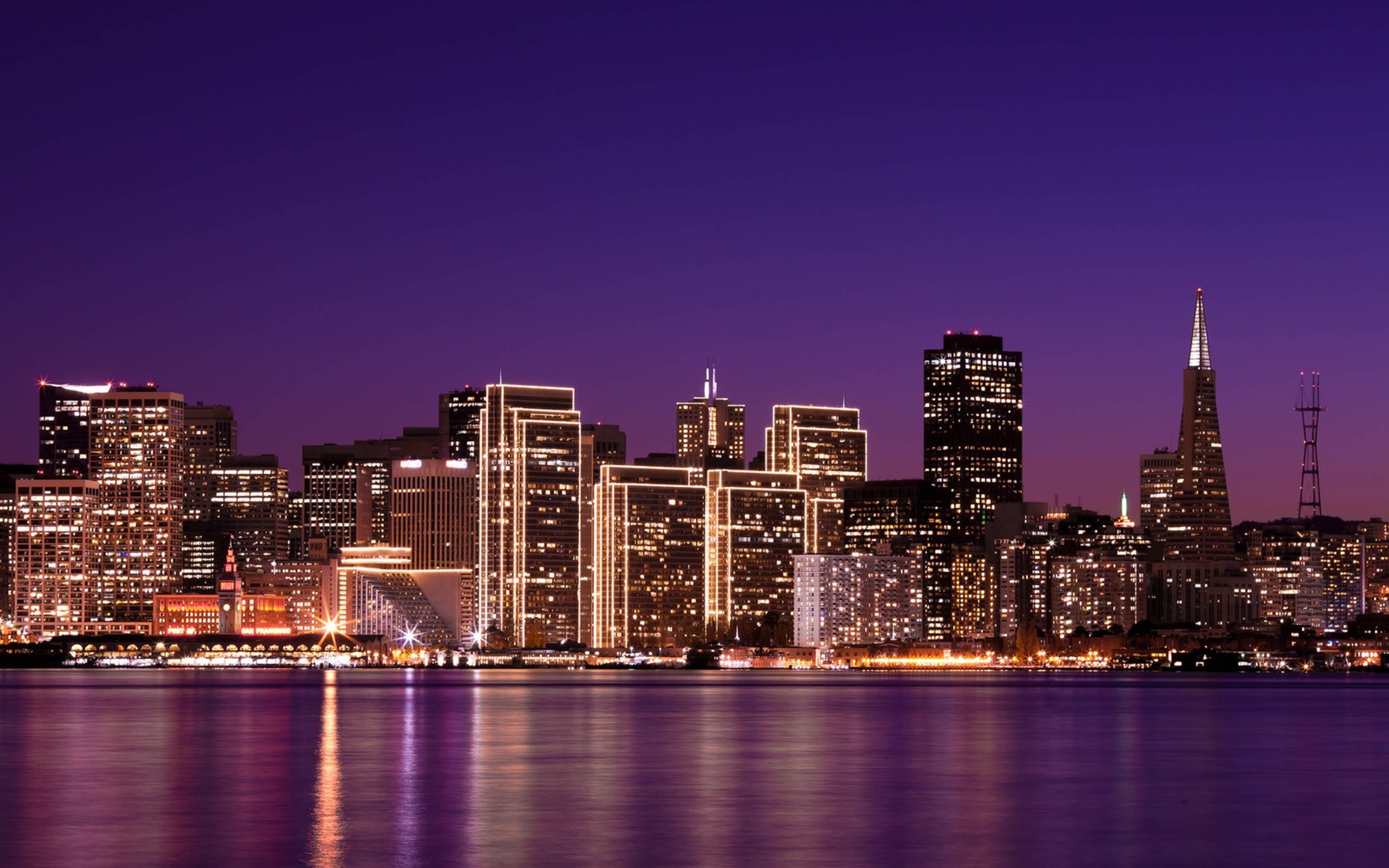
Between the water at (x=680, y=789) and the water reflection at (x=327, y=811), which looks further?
the water at (x=680, y=789)

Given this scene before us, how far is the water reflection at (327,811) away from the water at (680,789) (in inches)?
6.3

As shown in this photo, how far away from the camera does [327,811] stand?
218 ft

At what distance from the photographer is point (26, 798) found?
71.2m

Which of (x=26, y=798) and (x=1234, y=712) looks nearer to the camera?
(x=26, y=798)

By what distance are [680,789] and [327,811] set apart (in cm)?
1429

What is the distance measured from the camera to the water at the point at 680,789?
5788cm

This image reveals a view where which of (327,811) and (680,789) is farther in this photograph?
(680,789)

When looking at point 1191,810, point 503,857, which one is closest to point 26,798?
point 503,857

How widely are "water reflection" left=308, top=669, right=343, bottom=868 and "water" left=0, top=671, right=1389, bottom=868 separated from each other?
6.3 inches

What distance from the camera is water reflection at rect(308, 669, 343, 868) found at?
5522cm

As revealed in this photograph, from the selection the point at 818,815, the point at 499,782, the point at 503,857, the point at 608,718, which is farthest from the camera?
the point at 608,718

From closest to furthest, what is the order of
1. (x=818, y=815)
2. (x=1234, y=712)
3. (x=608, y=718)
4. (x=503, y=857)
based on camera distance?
(x=503, y=857) → (x=818, y=815) → (x=608, y=718) → (x=1234, y=712)

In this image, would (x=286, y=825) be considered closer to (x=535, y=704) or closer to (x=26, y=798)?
(x=26, y=798)

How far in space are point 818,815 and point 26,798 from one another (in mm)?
25294
